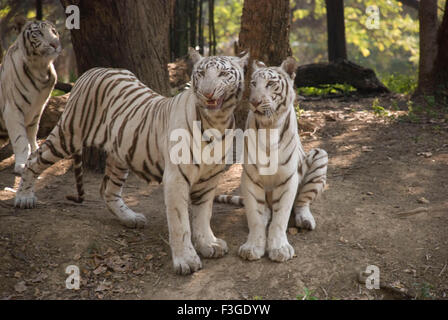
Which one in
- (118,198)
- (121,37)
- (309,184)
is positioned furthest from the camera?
(121,37)

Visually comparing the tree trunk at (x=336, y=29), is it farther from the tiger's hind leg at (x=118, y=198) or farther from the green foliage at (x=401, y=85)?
the tiger's hind leg at (x=118, y=198)

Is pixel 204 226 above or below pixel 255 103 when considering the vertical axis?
below

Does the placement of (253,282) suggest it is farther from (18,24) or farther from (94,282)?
(18,24)

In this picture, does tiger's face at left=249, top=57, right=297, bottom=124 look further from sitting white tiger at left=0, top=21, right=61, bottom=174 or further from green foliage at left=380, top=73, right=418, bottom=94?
green foliage at left=380, top=73, right=418, bottom=94

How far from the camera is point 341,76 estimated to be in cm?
885

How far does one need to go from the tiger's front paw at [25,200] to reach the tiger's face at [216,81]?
6.18 ft

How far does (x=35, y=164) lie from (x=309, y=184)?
2.28 m

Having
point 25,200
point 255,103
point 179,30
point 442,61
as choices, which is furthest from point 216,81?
point 179,30

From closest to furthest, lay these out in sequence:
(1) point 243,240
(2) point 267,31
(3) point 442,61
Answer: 1. (1) point 243,240
2. (2) point 267,31
3. (3) point 442,61

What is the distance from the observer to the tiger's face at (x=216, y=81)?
10.6 ft

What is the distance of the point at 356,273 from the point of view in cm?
345

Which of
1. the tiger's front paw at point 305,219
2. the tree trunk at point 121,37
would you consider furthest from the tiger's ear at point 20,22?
the tiger's front paw at point 305,219

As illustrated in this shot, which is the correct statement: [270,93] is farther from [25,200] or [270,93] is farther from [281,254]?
[25,200]

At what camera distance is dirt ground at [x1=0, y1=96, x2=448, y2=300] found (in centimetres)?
334
